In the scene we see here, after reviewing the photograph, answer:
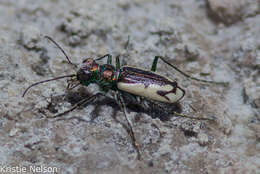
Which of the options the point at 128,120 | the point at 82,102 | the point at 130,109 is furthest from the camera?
the point at 130,109

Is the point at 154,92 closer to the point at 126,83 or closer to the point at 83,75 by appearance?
the point at 126,83

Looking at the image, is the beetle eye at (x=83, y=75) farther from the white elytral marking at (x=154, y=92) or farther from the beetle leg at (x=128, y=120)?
the white elytral marking at (x=154, y=92)

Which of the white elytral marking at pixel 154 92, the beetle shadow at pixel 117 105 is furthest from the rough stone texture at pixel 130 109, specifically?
the white elytral marking at pixel 154 92

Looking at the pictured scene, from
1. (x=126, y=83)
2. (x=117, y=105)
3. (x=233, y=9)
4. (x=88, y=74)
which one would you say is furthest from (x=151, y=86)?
(x=233, y=9)

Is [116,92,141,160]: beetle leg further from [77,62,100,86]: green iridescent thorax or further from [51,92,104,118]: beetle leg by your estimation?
[77,62,100,86]: green iridescent thorax

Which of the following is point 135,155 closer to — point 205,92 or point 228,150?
point 228,150

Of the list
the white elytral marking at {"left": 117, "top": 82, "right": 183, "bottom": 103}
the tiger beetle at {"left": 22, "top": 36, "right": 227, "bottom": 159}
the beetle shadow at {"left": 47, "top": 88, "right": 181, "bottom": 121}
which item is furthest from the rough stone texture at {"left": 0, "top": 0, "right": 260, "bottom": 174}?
the white elytral marking at {"left": 117, "top": 82, "right": 183, "bottom": 103}
